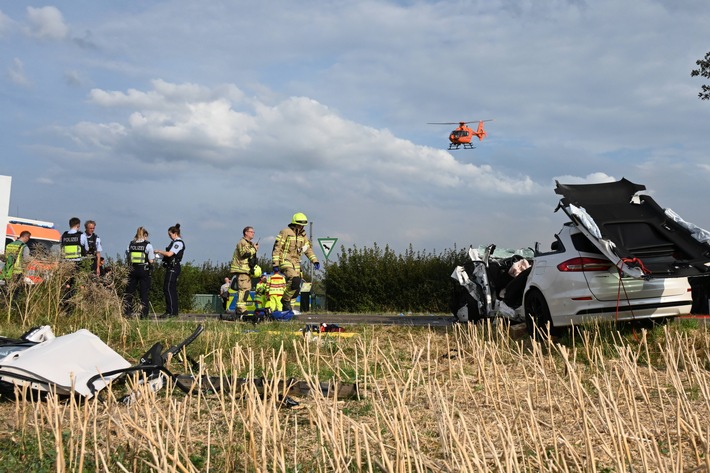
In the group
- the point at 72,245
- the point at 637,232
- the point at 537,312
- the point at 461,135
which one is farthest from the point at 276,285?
the point at 461,135

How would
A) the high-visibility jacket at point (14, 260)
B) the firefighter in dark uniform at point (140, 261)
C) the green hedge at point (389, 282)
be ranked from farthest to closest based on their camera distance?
1. the green hedge at point (389, 282)
2. the firefighter in dark uniform at point (140, 261)
3. the high-visibility jacket at point (14, 260)

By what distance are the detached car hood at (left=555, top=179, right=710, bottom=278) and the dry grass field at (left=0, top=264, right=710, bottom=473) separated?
794mm

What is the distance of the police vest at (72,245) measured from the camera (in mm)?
14438

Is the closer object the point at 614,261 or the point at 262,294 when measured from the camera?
the point at 614,261

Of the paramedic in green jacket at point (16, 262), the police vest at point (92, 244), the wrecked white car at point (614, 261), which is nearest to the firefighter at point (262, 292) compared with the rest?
the police vest at point (92, 244)

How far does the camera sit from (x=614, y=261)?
9352 millimetres

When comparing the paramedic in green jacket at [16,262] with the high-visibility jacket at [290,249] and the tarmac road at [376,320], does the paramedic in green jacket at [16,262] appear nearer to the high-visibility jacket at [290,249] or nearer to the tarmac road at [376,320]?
the tarmac road at [376,320]

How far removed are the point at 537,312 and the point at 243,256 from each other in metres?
7.32

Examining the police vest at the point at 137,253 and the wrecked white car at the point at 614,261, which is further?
the police vest at the point at 137,253

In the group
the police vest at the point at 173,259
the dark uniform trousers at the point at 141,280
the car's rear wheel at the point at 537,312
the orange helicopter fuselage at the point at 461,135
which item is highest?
the orange helicopter fuselage at the point at 461,135

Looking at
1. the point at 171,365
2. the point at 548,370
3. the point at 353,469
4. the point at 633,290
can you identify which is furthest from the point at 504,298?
the point at 353,469

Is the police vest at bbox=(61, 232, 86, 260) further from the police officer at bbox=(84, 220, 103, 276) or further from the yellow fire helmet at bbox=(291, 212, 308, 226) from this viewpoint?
the yellow fire helmet at bbox=(291, 212, 308, 226)

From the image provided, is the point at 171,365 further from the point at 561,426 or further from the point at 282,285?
the point at 282,285

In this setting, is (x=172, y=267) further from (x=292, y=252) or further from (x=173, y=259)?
(x=292, y=252)
